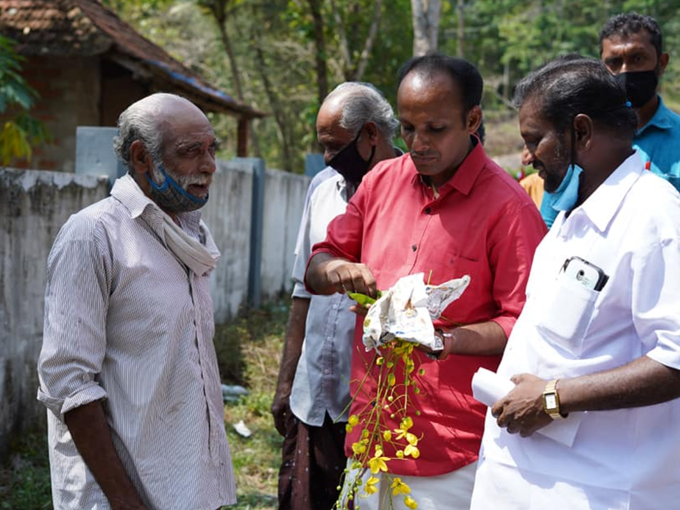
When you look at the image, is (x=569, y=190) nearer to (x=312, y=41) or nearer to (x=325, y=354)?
(x=325, y=354)

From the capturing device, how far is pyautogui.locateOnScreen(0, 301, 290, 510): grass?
4.66 meters

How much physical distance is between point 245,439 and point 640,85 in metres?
3.78

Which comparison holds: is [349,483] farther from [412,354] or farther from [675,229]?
[675,229]

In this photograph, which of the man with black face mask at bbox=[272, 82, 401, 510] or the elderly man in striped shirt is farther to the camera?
the man with black face mask at bbox=[272, 82, 401, 510]

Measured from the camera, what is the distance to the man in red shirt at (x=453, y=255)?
100 inches

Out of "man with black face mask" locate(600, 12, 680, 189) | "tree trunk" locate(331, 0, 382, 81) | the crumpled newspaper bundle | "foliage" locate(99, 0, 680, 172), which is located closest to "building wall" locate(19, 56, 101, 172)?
"foliage" locate(99, 0, 680, 172)

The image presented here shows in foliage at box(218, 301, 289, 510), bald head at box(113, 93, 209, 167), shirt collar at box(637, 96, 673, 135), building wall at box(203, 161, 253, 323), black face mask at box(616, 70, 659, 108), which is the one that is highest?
black face mask at box(616, 70, 659, 108)

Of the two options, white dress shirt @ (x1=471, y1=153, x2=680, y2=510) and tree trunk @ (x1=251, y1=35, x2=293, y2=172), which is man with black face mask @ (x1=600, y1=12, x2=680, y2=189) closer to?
white dress shirt @ (x1=471, y1=153, x2=680, y2=510)

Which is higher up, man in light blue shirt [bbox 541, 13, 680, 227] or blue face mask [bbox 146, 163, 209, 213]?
man in light blue shirt [bbox 541, 13, 680, 227]

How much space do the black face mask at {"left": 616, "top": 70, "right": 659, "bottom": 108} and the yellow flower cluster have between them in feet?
5.64

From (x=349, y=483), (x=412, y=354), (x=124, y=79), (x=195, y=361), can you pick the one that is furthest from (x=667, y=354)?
(x=124, y=79)

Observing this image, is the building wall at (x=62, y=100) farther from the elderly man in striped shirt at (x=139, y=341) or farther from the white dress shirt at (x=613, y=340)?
the white dress shirt at (x=613, y=340)

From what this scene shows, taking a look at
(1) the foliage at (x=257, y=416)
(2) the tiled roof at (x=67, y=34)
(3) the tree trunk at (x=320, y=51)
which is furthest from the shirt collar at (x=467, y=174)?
(3) the tree trunk at (x=320, y=51)

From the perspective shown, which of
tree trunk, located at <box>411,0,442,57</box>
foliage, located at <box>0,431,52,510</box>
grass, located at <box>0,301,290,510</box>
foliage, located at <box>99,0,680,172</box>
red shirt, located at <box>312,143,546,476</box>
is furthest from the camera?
foliage, located at <box>99,0,680,172</box>
